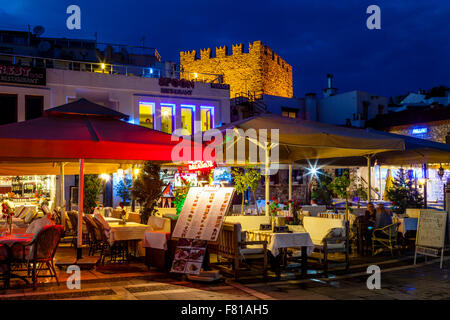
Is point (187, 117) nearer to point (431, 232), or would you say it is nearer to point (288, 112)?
point (288, 112)

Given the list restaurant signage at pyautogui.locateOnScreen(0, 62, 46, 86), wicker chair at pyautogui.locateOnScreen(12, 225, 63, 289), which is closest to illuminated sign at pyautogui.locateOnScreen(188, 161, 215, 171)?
wicker chair at pyautogui.locateOnScreen(12, 225, 63, 289)

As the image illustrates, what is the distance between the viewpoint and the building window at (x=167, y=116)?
21427 millimetres

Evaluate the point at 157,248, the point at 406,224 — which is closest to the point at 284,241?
the point at 157,248

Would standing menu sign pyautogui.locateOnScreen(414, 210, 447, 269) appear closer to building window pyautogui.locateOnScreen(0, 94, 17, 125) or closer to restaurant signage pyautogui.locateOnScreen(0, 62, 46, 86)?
restaurant signage pyautogui.locateOnScreen(0, 62, 46, 86)

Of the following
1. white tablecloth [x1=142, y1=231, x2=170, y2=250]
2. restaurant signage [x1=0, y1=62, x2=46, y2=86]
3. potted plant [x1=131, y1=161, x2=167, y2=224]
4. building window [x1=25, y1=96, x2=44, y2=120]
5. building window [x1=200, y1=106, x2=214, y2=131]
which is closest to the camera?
white tablecloth [x1=142, y1=231, x2=170, y2=250]

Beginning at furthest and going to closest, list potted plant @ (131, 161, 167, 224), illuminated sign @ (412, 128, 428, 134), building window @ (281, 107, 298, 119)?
building window @ (281, 107, 298, 119) → illuminated sign @ (412, 128, 428, 134) → potted plant @ (131, 161, 167, 224)

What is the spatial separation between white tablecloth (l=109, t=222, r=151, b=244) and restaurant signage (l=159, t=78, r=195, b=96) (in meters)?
13.1

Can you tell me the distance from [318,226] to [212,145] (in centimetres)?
285

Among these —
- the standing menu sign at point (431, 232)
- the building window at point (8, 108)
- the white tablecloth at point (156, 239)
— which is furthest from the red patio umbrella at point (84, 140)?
the building window at point (8, 108)

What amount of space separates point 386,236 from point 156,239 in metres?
5.69

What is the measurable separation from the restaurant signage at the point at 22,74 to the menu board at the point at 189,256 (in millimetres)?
Result: 13740

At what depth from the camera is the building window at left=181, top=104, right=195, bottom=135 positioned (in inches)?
864

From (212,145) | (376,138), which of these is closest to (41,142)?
(212,145)
